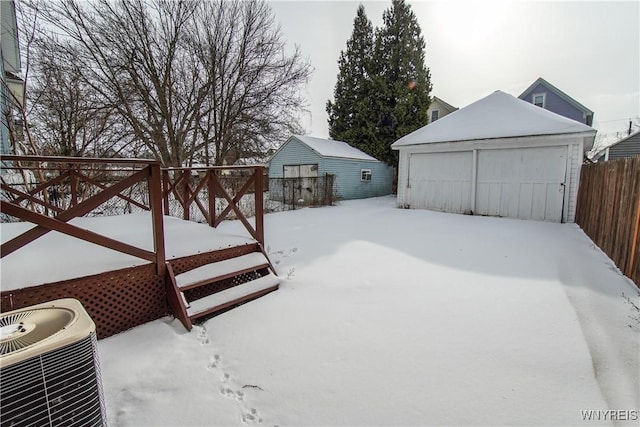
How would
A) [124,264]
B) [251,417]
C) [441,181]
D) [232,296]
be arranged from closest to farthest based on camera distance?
1. [251,417]
2. [124,264]
3. [232,296]
4. [441,181]

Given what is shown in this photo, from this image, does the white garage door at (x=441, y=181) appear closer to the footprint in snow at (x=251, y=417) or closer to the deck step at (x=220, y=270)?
the deck step at (x=220, y=270)

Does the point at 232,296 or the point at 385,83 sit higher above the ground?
the point at 385,83

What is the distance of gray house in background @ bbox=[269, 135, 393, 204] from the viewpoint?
546 inches

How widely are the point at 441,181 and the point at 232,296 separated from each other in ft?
28.3

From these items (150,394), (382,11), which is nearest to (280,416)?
(150,394)

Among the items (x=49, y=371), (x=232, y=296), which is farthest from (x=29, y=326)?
(x=232, y=296)

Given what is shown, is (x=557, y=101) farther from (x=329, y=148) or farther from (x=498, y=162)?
(x=329, y=148)

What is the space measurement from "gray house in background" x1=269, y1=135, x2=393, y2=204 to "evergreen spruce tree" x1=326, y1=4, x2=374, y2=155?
221 cm

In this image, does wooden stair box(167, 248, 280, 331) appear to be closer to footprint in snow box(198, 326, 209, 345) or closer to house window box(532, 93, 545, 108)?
footprint in snow box(198, 326, 209, 345)

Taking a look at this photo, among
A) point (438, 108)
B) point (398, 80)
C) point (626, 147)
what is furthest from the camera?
point (438, 108)

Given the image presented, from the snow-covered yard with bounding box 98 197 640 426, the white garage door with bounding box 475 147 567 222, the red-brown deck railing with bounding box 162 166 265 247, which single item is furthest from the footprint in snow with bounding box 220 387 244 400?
the white garage door with bounding box 475 147 567 222

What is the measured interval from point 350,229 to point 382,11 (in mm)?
17605

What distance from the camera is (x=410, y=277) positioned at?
12.7 ft

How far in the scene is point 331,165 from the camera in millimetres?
13930
